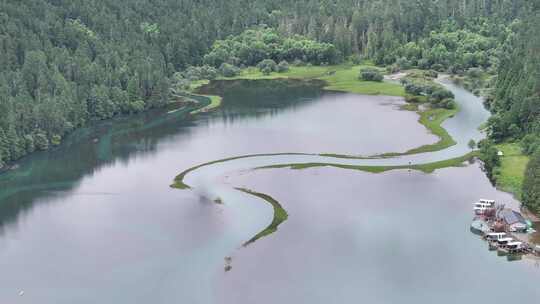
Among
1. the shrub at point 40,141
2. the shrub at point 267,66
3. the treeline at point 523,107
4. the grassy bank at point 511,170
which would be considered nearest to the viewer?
the treeline at point 523,107

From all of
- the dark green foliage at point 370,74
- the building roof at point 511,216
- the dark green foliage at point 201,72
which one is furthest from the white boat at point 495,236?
the dark green foliage at point 201,72

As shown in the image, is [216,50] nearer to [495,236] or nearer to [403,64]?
[403,64]

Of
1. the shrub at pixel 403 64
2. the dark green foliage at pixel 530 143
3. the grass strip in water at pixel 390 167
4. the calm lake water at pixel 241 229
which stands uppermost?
the shrub at pixel 403 64

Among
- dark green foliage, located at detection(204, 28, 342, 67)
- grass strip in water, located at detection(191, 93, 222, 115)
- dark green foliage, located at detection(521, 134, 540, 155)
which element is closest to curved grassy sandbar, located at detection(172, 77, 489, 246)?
dark green foliage, located at detection(521, 134, 540, 155)

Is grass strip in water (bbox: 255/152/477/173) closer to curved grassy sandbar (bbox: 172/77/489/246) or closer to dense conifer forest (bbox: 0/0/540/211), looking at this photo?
curved grassy sandbar (bbox: 172/77/489/246)

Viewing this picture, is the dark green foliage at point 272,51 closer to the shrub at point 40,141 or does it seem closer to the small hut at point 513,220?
the shrub at point 40,141

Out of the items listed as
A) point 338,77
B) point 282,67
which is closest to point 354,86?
point 338,77

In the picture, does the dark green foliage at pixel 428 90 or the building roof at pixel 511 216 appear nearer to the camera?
the building roof at pixel 511 216

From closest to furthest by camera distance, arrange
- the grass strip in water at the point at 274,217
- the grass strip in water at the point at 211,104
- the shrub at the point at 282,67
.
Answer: the grass strip in water at the point at 274,217 → the grass strip in water at the point at 211,104 → the shrub at the point at 282,67
